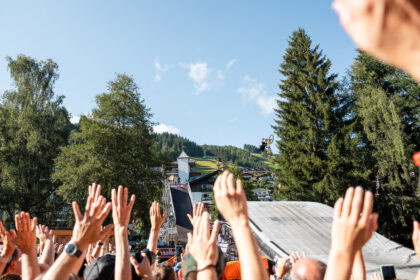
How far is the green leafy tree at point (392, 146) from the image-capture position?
2084 centimetres

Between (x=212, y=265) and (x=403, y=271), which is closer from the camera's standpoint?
(x=212, y=265)

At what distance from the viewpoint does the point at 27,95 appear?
2442 cm

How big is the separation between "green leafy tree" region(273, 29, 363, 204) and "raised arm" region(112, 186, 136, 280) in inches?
840

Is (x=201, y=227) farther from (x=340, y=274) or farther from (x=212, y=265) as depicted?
(x=340, y=274)

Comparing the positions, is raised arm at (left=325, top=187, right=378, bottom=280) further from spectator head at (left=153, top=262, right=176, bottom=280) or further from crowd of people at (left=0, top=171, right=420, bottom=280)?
spectator head at (left=153, top=262, right=176, bottom=280)

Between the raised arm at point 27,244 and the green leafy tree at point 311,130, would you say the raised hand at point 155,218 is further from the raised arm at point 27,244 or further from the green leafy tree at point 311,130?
the green leafy tree at point 311,130

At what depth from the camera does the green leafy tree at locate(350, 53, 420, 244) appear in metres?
20.8

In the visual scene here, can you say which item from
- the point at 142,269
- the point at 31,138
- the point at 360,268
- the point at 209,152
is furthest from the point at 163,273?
the point at 209,152

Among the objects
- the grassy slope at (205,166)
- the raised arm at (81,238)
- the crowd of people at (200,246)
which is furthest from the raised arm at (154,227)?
the grassy slope at (205,166)

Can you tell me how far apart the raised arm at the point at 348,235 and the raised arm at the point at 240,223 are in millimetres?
342

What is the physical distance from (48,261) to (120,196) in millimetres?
1184

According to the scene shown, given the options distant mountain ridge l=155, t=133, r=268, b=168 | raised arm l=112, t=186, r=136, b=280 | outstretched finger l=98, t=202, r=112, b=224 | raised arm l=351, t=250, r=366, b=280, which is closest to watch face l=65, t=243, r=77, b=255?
outstretched finger l=98, t=202, r=112, b=224

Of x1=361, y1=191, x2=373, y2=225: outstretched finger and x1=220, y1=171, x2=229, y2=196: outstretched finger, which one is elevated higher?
x1=220, y1=171, x2=229, y2=196: outstretched finger

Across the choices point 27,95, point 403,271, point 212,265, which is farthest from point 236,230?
point 27,95
